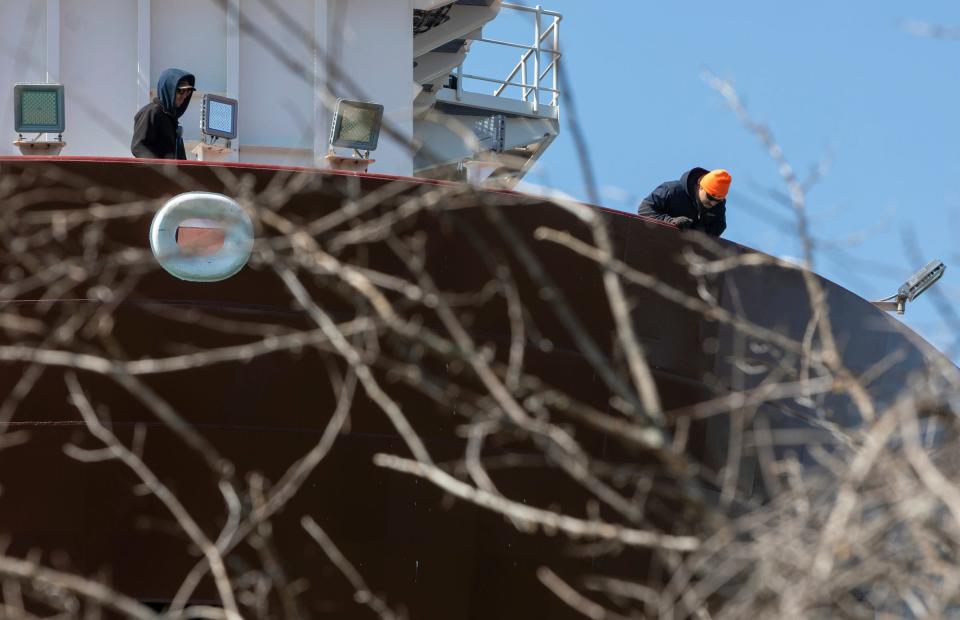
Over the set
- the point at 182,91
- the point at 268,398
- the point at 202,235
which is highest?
the point at 182,91

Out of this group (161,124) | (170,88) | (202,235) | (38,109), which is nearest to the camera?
(202,235)

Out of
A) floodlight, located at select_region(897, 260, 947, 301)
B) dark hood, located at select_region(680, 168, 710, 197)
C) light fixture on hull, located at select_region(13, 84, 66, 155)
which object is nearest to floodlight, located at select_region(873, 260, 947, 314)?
floodlight, located at select_region(897, 260, 947, 301)

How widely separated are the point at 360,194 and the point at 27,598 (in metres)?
2.50

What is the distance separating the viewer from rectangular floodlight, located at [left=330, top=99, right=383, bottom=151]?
31.9ft

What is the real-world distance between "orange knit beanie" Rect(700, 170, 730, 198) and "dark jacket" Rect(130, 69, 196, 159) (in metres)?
3.03

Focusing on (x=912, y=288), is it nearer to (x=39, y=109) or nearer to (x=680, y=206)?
(x=680, y=206)

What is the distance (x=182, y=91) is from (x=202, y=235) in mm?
1495

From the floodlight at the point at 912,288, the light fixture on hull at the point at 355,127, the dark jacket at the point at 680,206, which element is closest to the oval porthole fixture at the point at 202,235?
the light fixture on hull at the point at 355,127

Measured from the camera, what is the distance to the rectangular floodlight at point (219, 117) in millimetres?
9977

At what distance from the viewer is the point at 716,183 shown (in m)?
9.58

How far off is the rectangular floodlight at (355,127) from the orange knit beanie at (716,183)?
1983 mm

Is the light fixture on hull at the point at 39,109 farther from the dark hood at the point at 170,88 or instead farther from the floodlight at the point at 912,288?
the floodlight at the point at 912,288

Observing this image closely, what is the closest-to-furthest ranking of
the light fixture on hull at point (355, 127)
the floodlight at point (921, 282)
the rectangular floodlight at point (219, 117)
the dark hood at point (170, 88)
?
the dark hood at point (170, 88)
the light fixture on hull at point (355, 127)
the rectangular floodlight at point (219, 117)
the floodlight at point (921, 282)

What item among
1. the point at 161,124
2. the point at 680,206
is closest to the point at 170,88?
the point at 161,124
